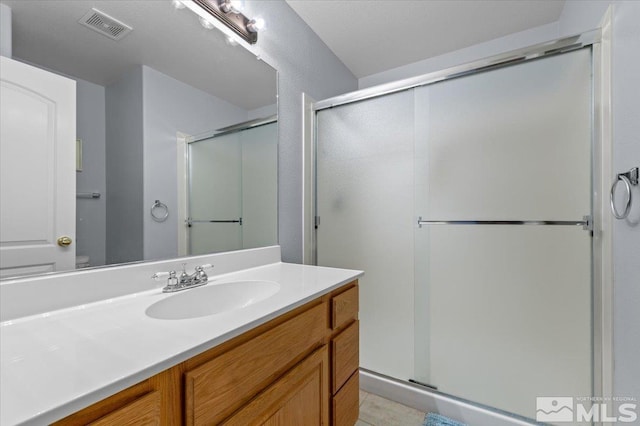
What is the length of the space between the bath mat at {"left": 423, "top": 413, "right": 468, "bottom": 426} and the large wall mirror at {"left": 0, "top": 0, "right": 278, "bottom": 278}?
128 cm

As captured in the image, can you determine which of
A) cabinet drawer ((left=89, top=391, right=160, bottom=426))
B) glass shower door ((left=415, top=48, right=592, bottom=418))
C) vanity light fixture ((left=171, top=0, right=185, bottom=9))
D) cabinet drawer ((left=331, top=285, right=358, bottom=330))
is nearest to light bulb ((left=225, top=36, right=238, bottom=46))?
vanity light fixture ((left=171, top=0, right=185, bottom=9))

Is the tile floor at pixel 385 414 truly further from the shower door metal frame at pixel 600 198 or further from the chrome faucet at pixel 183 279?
the chrome faucet at pixel 183 279

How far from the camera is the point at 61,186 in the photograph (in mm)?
804

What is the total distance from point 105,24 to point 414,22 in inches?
68.4

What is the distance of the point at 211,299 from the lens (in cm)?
101

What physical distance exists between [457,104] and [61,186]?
174 cm

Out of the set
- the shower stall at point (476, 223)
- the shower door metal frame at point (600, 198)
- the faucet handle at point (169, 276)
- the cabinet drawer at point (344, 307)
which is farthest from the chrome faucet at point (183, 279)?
the shower door metal frame at point (600, 198)

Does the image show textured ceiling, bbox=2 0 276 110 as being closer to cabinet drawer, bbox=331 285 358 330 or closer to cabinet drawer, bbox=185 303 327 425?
cabinet drawer, bbox=185 303 327 425

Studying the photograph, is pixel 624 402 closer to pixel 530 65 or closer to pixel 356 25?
pixel 530 65

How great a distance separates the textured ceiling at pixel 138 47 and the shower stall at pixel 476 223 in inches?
27.2

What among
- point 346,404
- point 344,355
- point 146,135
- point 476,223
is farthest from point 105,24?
point 476,223

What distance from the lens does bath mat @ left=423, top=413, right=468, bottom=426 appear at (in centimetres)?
141

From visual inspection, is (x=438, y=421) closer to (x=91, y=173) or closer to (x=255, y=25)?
(x=91, y=173)

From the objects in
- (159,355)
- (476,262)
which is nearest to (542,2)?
(476,262)
